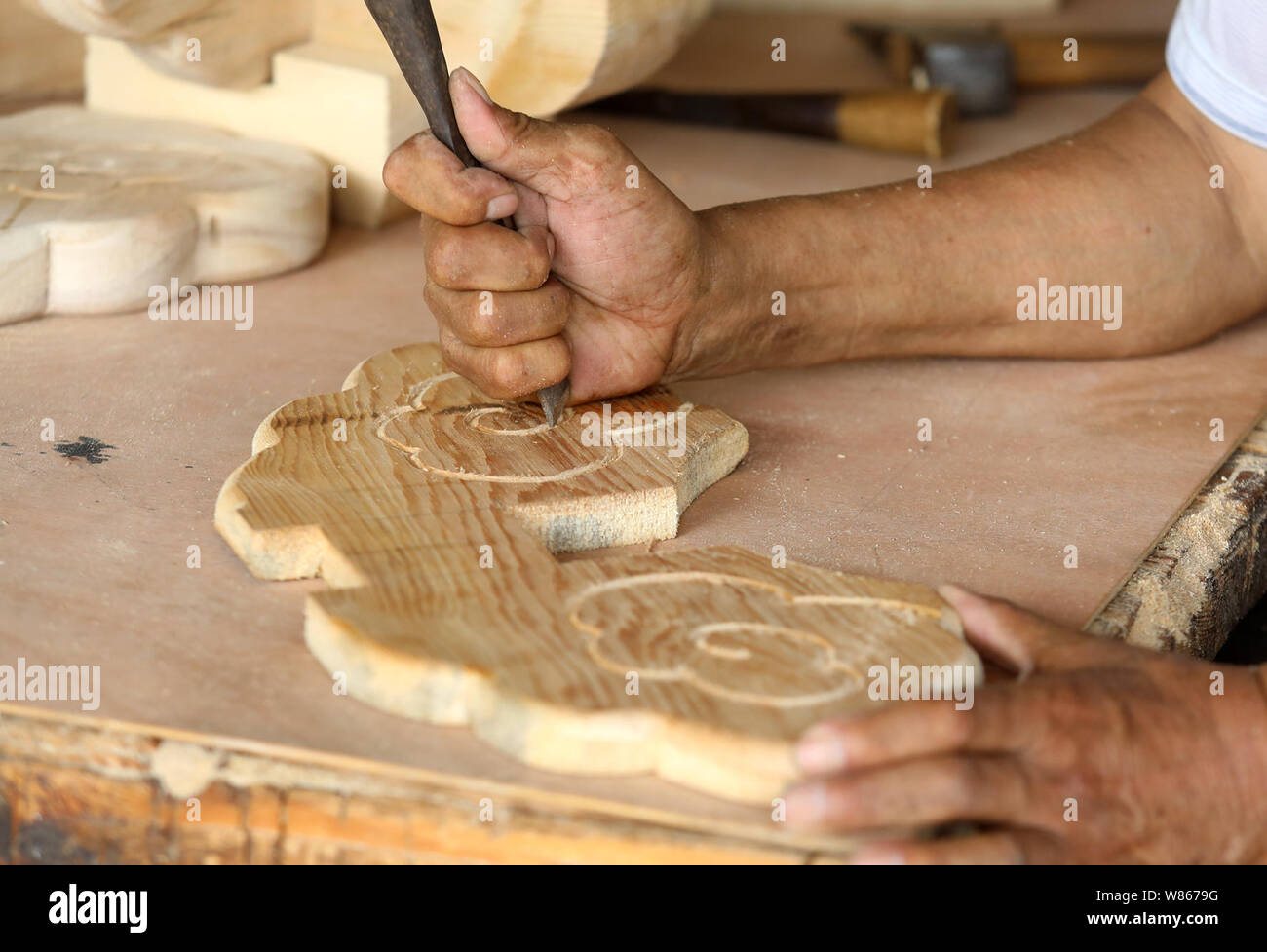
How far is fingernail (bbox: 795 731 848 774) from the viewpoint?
36.0 inches

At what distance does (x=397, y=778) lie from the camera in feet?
3.16

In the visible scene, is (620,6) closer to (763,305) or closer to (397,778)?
(763,305)

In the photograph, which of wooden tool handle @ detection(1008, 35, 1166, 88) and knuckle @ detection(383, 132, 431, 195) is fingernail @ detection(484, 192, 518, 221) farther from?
wooden tool handle @ detection(1008, 35, 1166, 88)

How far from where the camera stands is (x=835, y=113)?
8.34 feet

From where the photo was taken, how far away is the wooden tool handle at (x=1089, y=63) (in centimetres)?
294

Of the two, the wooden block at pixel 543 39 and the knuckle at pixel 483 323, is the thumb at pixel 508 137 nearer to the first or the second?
the knuckle at pixel 483 323


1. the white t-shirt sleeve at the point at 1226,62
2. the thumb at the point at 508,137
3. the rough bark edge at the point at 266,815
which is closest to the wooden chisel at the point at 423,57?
the thumb at the point at 508,137

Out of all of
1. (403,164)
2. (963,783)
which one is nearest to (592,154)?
(403,164)

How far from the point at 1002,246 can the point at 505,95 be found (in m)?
0.83

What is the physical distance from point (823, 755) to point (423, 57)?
2.33ft

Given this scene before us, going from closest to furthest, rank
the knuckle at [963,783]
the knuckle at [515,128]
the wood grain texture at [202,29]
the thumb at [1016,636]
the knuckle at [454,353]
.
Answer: the knuckle at [963,783] < the thumb at [1016,636] < the knuckle at [515,128] < the knuckle at [454,353] < the wood grain texture at [202,29]

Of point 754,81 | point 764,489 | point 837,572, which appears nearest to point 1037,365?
point 764,489

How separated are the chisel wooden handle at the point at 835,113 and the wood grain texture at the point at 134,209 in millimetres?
868

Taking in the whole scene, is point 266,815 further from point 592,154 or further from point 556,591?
point 592,154
